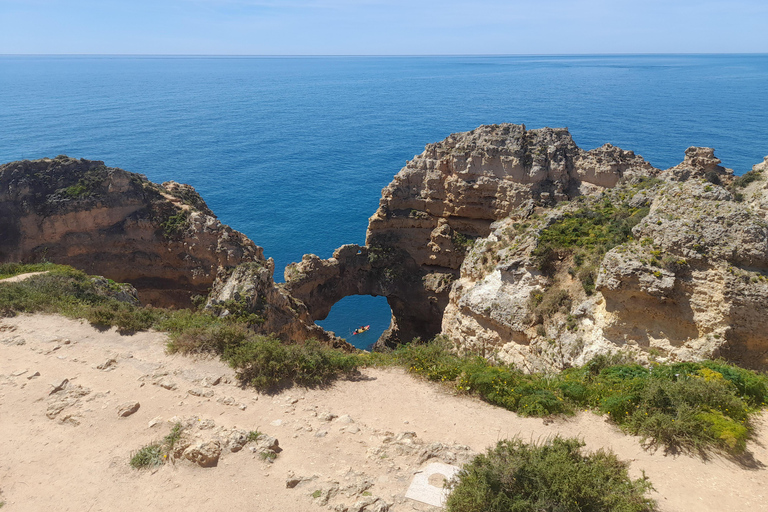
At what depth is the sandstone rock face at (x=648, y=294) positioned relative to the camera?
15.0 meters

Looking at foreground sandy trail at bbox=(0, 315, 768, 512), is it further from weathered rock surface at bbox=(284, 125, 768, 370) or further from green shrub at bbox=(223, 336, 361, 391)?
weathered rock surface at bbox=(284, 125, 768, 370)

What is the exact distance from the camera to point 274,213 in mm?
67375

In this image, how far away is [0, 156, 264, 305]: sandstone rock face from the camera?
30.9 metres

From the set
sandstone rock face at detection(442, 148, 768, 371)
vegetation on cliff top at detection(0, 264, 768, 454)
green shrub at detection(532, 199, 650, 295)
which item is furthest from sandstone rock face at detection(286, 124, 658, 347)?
vegetation on cliff top at detection(0, 264, 768, 454)

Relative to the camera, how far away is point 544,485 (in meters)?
9.08

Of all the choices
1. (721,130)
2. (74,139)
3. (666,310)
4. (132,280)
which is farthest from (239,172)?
(721,130)

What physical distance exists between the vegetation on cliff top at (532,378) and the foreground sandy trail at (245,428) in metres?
0.50

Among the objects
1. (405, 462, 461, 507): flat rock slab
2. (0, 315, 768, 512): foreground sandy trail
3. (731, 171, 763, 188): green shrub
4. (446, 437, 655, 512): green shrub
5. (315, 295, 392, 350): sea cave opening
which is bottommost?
(315, 295, 392, 350): sea cave opening

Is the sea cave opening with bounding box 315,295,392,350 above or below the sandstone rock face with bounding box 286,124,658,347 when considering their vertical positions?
below

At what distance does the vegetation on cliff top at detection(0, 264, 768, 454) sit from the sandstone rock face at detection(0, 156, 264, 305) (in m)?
12.1

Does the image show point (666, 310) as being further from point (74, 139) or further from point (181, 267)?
point (74, 139)

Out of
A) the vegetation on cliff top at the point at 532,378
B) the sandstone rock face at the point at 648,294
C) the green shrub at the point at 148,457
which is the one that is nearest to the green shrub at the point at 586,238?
the sandstone rock face at the point at 648,294

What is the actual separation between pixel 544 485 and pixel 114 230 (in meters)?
32.8

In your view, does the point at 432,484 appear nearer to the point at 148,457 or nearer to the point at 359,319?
the point at 148,457
